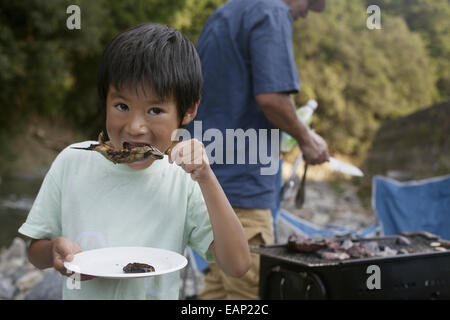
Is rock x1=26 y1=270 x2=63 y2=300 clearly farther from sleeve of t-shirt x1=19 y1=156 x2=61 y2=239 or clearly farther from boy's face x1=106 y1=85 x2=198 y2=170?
boy's face x1=106 y1=85 x2=198 y2=170

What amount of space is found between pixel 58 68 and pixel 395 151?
9.60 m

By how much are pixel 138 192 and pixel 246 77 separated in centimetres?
112

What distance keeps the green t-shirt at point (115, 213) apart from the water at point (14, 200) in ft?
16.1

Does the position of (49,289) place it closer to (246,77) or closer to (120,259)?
(246,77)

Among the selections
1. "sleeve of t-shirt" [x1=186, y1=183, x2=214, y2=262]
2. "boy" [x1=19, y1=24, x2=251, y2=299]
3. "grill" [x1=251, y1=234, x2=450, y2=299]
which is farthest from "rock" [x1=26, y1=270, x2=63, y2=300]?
"sleeve of t-shirt" [x1=186, y1=183, x2=214, y2=262]

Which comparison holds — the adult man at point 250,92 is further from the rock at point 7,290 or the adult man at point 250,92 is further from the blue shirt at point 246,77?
the rock at point 7,290

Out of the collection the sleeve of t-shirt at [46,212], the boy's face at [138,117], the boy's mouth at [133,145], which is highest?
the boy's face at [138,117]

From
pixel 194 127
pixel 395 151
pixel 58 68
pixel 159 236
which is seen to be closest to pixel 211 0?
pixel 58 68

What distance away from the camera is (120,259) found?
1.10 meters

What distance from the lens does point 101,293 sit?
3.93 feet

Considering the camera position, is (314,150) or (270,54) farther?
(314,150)

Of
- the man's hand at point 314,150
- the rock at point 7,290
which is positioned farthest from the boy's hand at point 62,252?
the rock at point 7,290

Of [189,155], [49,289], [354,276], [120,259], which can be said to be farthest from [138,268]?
[49,289]

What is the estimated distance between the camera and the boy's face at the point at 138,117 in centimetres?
107
